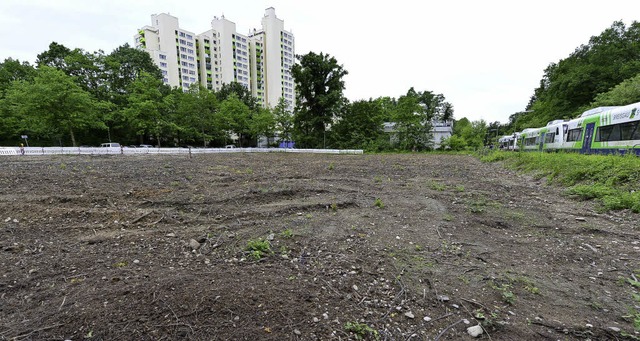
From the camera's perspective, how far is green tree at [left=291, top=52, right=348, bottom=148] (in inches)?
1297

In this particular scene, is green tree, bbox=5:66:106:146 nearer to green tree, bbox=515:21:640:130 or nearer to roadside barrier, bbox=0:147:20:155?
roadside barrier, bbox=0:147:20:155

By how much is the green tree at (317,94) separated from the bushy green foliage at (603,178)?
26.5 meters

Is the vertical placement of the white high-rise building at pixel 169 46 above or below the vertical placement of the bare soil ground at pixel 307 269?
above

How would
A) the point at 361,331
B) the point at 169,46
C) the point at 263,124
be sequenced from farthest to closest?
the point at 169,46 < the point at 263,124 < the point at 361,331

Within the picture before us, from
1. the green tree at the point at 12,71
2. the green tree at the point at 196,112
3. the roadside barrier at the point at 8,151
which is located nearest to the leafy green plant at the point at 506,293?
the roadside barrier at the point at 8,151

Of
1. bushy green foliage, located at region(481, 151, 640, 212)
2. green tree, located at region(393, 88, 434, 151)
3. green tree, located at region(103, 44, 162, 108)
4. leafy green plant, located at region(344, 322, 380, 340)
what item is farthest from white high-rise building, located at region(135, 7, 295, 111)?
leafy green plant, located at region(344, 322, 380, 340)

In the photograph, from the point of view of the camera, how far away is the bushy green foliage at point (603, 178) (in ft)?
17.7

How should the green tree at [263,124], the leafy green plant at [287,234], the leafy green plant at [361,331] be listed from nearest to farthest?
the leafy green plant at [361,331], the leafy green plant at [287,234], the green tree at [263,124]

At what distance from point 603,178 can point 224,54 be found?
75490 millimetres

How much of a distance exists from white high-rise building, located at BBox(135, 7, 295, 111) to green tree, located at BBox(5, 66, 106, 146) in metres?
37.3

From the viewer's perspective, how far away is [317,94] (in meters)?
34.1

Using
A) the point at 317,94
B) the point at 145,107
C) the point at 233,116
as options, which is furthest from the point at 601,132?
the point at 145,107

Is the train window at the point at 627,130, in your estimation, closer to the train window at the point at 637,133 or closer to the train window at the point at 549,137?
the train window at the point at 637,133

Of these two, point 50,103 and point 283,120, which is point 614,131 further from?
point 50,103
